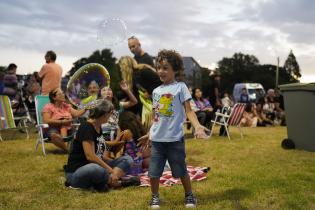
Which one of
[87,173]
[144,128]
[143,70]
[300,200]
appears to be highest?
[143,70]

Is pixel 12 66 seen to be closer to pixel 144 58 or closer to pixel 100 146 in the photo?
pixel 144 58

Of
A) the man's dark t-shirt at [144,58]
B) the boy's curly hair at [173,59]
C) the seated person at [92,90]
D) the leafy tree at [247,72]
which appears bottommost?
the seated person at [92,90]

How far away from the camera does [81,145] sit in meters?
5.07

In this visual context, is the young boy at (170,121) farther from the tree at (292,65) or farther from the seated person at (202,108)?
the tree at (292,65)

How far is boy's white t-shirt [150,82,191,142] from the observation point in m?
4.19

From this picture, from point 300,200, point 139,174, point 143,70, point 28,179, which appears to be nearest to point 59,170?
point 28,179

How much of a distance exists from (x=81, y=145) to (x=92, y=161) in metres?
0.26

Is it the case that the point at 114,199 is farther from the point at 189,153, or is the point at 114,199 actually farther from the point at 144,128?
the point at 189,153

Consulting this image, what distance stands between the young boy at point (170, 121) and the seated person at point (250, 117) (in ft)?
39.6

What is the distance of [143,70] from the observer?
6.11 meters

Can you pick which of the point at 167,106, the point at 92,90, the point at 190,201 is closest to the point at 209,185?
the point at 190,201

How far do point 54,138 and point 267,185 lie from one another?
4278mm

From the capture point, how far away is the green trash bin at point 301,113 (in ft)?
26.2

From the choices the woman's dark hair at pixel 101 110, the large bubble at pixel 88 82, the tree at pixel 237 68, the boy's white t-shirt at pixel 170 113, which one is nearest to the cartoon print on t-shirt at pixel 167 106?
the boy's white t-shirt at pixel 170 113
